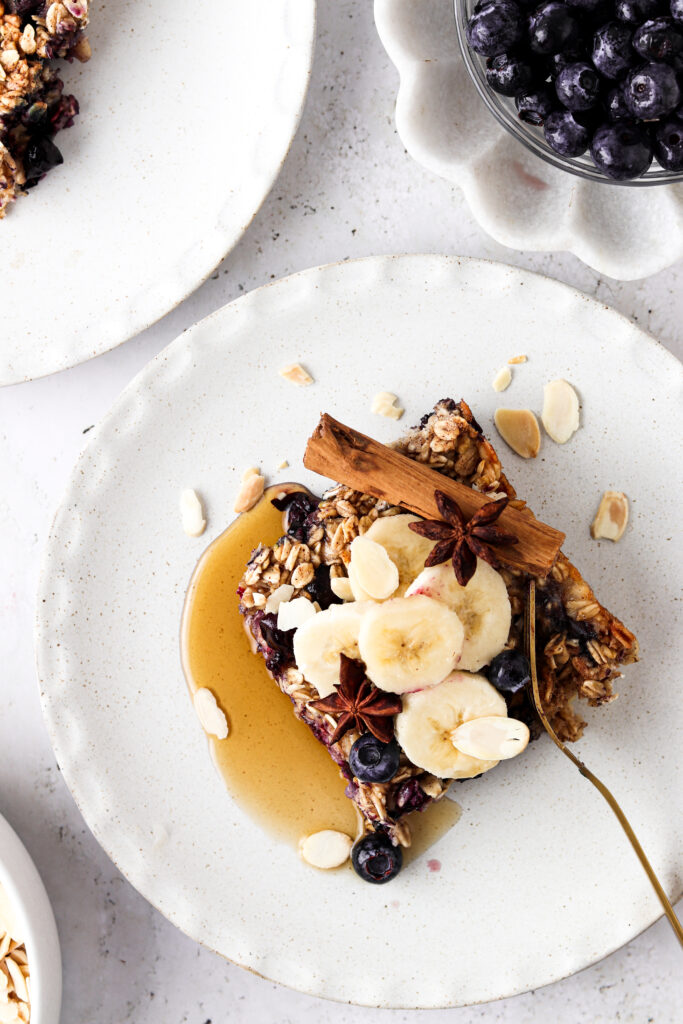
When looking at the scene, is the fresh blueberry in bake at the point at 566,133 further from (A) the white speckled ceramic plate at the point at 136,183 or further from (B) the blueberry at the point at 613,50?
(A) the white speckled ceramic plate at the point at 136,183

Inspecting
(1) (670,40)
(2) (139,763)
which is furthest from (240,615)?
(1) (670,40)

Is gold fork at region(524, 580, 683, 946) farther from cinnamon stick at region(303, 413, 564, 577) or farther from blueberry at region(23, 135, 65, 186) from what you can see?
blueberry at region(23, 135, 65, 186)

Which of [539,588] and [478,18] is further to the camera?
[539,588]

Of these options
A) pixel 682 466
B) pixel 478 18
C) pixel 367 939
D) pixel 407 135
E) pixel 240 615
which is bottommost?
pixel 367 939

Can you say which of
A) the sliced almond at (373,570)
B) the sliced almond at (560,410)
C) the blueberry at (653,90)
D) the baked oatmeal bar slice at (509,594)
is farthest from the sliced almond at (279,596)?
the blueberry at (653,90)

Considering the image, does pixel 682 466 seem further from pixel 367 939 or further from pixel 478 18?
pixel 367 939

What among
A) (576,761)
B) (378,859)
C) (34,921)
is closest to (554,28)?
(576,761)

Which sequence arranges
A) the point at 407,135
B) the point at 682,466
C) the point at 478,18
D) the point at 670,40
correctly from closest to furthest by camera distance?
the point at 670,40, the point at 478,18, the point at 407,135, the point at 682,466
